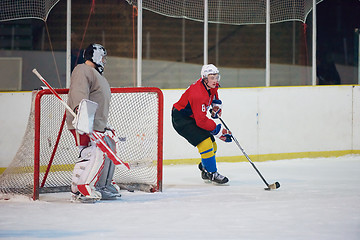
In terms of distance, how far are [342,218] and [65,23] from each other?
3395 mm

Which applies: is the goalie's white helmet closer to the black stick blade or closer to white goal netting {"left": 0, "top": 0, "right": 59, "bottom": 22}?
the black stick blade

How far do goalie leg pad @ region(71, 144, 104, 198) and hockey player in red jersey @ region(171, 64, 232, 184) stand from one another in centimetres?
100

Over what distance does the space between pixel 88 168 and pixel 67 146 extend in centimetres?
78

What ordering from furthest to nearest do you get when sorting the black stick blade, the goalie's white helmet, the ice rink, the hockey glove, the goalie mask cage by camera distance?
the hockey glove, the black stick blade, the goalie mask cage, the goalie's white helmet, the ice rink

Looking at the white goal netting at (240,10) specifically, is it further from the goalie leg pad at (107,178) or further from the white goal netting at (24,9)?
the goalie leg pad at (107,178)

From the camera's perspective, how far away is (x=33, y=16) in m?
6.52

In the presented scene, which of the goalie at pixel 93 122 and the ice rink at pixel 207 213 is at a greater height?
the goalie at pixel 93 122

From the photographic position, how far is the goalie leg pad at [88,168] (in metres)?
4.78

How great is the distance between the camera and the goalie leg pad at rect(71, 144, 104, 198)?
478 centimetres

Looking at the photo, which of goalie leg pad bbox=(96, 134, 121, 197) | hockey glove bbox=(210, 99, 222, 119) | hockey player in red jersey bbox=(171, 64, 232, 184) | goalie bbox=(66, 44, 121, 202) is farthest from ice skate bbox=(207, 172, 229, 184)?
goalie bbox=(66, 44, 121, 202)

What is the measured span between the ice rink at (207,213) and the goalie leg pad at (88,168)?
112mm

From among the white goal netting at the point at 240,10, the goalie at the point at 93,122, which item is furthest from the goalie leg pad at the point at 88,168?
the white goal netting at the point at 240,10

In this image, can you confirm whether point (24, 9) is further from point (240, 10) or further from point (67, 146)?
point (240, 10)

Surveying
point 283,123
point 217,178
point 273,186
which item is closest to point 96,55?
point 217,178
